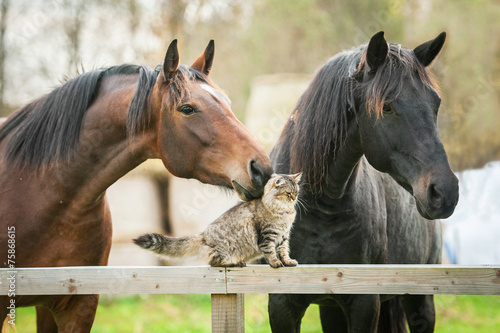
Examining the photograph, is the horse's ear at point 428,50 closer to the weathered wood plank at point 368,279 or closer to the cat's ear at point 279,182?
the cat's ear at point 279,182

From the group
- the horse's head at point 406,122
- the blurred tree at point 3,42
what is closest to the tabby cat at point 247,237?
the horse's head at point 406,122

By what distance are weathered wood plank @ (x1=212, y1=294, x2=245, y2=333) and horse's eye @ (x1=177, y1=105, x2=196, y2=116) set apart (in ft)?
3.33

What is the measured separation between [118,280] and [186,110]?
3.24 feet

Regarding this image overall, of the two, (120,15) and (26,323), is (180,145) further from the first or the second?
(120,15)

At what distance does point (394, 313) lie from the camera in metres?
4.62

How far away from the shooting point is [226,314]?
8.16ft

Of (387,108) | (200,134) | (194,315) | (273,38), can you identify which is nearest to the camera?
(387,108)

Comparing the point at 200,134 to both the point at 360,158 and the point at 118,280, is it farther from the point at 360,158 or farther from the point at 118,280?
the point at 360,158

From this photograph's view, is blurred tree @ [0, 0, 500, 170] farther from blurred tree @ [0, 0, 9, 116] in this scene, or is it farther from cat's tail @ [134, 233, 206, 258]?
cat's tail @ [134, 233, 206, 258]

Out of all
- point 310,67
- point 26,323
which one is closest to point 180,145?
point 26,323

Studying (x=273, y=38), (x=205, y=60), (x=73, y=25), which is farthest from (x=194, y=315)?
(x=273, y=38)

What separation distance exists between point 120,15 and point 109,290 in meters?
8.81

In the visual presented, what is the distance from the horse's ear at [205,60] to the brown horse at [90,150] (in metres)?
0.01

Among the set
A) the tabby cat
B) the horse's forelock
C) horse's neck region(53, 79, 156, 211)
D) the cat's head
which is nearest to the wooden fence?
the tabby cat
